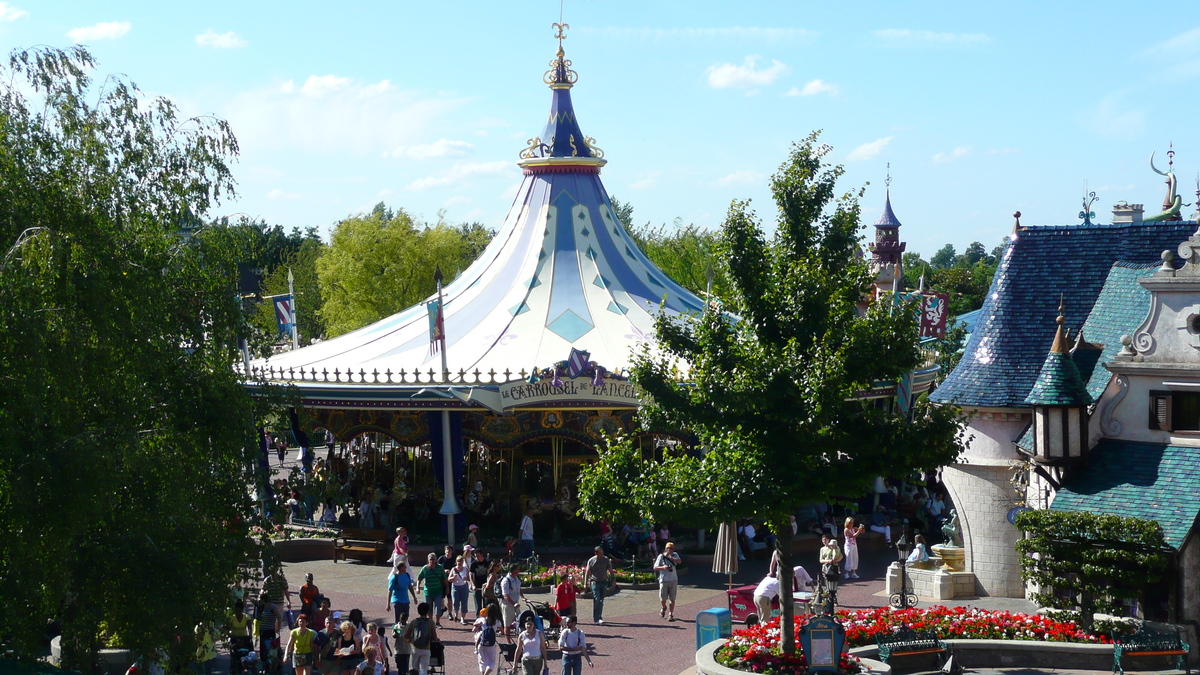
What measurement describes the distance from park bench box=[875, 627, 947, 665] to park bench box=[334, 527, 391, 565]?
11.3 meters

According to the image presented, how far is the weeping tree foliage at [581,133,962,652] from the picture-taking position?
1466 centimetres

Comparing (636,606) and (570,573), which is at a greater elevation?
(570,573)

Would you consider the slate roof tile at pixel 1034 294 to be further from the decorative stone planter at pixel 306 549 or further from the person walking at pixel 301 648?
the decorative stone planter at pixel 306 549

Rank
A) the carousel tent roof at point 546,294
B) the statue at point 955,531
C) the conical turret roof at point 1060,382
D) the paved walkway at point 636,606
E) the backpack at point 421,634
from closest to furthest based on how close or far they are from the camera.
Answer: the backpack at point 421,634
the paved walkway at point 636,606
the conical turret roof at point 1060,382
the statue at point 955,531
the carousel tent roof at point 546,294

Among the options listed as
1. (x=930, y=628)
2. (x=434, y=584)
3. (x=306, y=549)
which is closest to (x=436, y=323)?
(x=306, y=549)

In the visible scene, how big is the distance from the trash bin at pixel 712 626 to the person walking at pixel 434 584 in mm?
4064

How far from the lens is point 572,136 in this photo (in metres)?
30.6

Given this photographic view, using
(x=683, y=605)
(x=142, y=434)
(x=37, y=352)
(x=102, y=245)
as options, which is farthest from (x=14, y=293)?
(x=683, y=605)

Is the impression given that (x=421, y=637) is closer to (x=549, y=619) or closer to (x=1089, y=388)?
(x=549, y=619)

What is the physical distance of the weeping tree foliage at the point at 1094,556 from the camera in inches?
647

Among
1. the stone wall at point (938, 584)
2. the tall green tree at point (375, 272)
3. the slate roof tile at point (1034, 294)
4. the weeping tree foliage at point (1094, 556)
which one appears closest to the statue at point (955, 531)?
the stone wall at point (938, 584)

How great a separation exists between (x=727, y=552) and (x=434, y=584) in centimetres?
476

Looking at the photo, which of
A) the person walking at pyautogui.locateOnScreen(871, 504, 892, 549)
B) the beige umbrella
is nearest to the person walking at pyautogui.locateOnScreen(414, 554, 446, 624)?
the beige umbrella

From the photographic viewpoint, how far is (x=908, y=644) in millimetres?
15797
